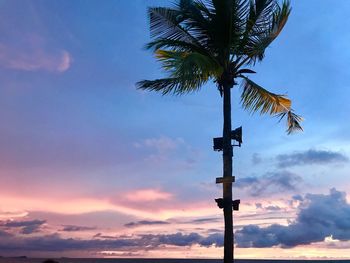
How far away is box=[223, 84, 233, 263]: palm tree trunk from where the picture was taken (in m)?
18.8

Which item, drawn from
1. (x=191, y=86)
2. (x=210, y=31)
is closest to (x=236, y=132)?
(x=191, y=86)

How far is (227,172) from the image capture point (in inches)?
777

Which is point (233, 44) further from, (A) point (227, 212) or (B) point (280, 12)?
(A) point (227, 212)

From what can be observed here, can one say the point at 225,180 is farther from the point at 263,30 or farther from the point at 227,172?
the point at 263,30

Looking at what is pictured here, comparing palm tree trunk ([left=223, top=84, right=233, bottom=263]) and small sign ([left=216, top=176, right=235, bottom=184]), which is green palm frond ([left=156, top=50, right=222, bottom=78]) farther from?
small sign ([left=216, top=176, right=235, bottom=184])

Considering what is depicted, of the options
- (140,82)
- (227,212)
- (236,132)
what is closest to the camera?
(227,212)

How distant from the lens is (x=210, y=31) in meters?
21.0

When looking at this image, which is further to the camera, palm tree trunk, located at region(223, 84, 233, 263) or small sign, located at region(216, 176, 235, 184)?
small sign, located at region(216, 176, 235, 184)

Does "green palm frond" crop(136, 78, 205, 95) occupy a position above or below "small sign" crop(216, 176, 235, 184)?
above

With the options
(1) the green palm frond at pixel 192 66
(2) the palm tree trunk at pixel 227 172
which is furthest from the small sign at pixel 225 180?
(1) the green palm frond at pixel 192 66

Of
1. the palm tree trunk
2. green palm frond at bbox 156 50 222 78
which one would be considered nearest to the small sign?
the palm tree trunk

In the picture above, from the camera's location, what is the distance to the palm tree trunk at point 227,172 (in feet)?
61.8

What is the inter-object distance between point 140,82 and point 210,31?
11.7 ft

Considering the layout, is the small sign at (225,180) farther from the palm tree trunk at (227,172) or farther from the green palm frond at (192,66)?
the green palm frond at (192,66)
